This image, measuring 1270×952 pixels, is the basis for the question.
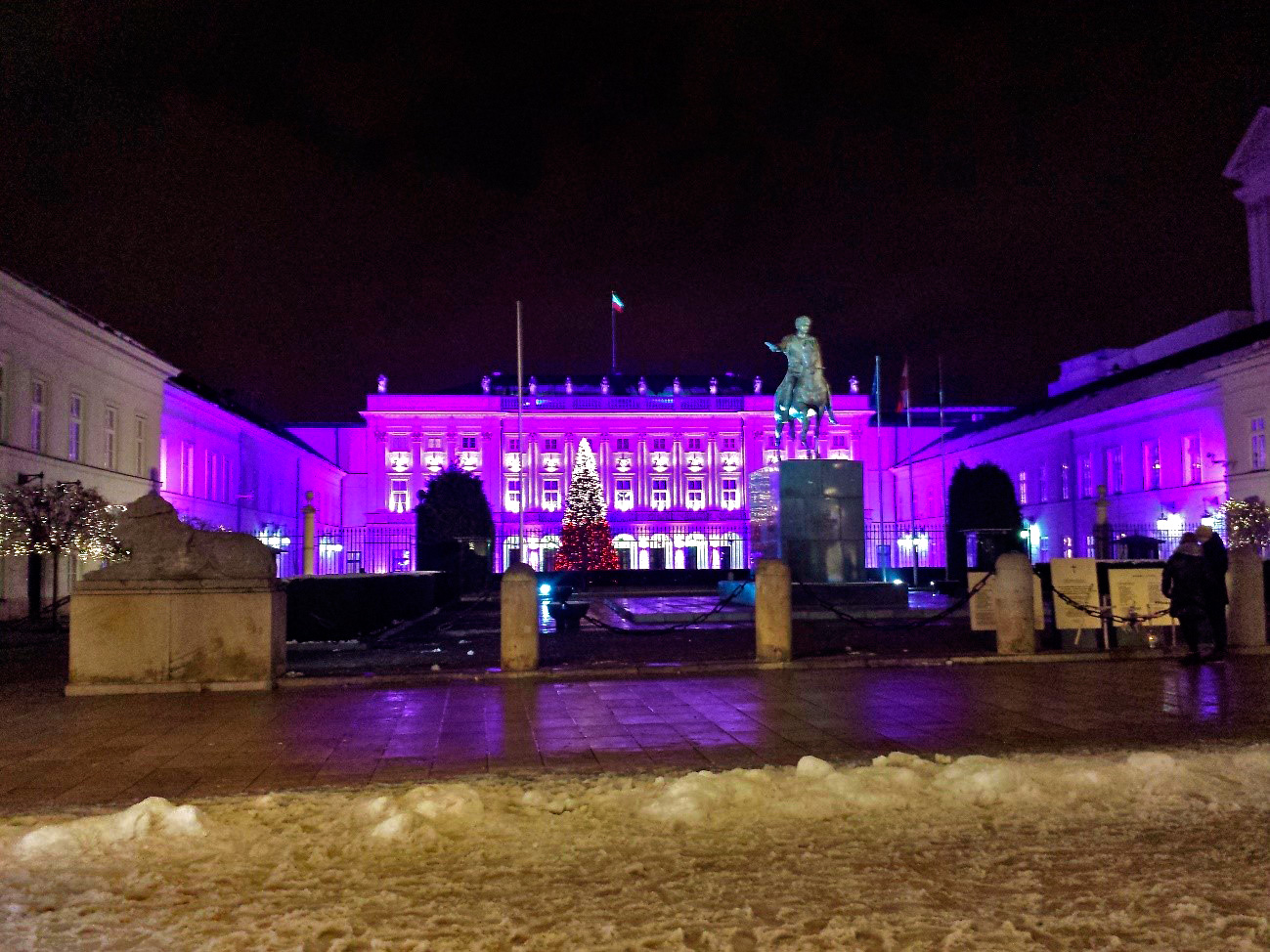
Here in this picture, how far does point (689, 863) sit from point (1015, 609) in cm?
1015

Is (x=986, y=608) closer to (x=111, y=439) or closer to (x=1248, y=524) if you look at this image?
(x=1248, y=524)

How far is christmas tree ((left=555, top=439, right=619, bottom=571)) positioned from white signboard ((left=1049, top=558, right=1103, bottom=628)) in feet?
109

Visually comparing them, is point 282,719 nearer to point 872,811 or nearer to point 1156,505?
point 872,811

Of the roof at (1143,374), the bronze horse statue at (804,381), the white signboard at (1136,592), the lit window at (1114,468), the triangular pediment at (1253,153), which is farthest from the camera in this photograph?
the triangular pediment at (1253,153)

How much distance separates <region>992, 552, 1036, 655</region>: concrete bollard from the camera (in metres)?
13.9

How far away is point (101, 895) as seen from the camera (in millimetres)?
4559

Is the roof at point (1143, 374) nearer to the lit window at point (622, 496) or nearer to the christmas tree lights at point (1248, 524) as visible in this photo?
the christmas tree lights at point (1248, 524)

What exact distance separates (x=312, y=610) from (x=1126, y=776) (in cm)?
1413

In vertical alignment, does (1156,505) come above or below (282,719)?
above

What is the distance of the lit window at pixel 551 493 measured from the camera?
8525 cm

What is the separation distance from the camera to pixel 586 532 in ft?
169

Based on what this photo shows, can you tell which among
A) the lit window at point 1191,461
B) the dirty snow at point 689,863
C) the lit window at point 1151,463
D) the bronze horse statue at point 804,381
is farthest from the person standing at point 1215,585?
the lit window at point 1151,463

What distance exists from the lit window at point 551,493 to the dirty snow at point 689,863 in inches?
3097

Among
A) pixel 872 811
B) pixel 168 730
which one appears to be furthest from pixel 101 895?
pixel 168 730
